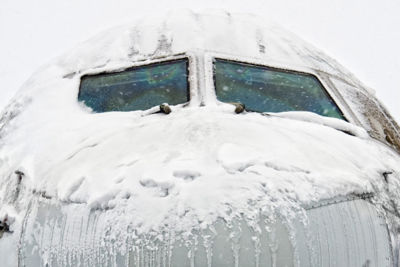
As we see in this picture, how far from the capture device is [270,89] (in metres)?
3.70

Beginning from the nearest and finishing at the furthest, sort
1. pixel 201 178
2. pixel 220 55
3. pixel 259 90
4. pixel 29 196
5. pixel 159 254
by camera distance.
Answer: pixel 159 254
pixel 201 178
pixel 29 196
pixel 259 90
pixel 220 55

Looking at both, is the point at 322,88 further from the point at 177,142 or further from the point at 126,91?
the point at 177,142

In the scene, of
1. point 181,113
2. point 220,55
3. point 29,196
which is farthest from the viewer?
point 220,55

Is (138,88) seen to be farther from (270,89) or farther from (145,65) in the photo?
(270,89)

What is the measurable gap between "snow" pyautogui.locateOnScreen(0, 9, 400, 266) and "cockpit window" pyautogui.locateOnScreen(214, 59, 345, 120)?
13 centimetres

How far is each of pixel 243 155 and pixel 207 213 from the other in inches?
13.9

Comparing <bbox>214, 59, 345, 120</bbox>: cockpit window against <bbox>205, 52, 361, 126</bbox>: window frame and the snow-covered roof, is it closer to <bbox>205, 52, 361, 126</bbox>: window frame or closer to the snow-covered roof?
<bbox>205, 52, 361, 126</bbox>: window frame

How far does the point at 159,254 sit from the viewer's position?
7.32 ft

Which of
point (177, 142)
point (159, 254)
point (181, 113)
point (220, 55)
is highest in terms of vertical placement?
point (220, 55)

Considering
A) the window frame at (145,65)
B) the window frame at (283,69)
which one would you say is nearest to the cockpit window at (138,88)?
the window frame at (145,65)

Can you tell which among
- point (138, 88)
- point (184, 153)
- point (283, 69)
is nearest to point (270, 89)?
point (283, 69)

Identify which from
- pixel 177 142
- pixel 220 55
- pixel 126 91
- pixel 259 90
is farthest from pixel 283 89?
pixel 177 142

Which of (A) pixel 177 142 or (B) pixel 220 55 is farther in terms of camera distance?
(B) pixel 220 55

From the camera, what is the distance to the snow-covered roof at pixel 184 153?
7.72 ft
